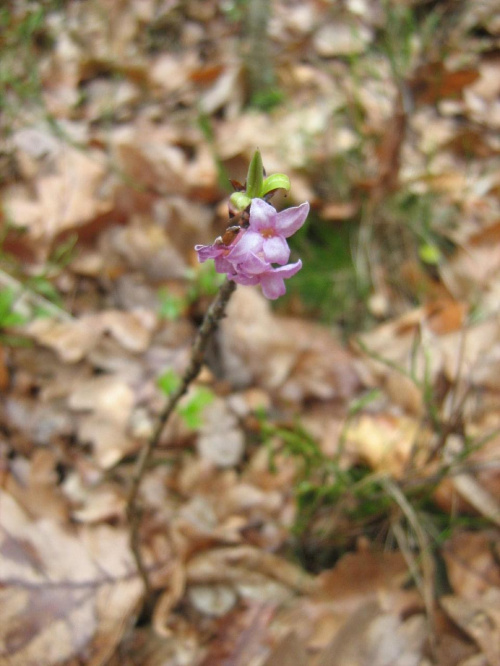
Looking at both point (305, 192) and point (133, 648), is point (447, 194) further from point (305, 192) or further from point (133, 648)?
point (133, 648)

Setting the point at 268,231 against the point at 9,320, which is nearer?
the point at 268,231

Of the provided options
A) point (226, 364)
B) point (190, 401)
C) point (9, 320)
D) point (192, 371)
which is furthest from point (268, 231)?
point (9, 320)

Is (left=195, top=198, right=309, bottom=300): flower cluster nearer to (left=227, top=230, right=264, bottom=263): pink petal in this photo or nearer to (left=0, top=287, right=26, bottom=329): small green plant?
(left=227, top=230, right=264, bottom=263): pink petal

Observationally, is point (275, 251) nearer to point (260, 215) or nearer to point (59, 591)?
point (260, 215)

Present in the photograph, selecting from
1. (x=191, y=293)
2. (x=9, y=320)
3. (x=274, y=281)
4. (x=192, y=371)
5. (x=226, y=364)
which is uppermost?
(x=274, y=281)

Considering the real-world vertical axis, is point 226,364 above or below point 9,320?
below

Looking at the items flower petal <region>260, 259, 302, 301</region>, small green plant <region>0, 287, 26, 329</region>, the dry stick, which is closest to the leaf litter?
small green plant <region>0, 287, 26, 329</region>

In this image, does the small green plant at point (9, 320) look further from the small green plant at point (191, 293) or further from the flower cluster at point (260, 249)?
the flower cluster at point (260, 249)

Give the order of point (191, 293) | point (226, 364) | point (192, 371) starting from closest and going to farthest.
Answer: point (192, 371)
point (226, 364)
point (191, 293)

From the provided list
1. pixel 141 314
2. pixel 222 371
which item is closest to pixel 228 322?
pixel 222 371
